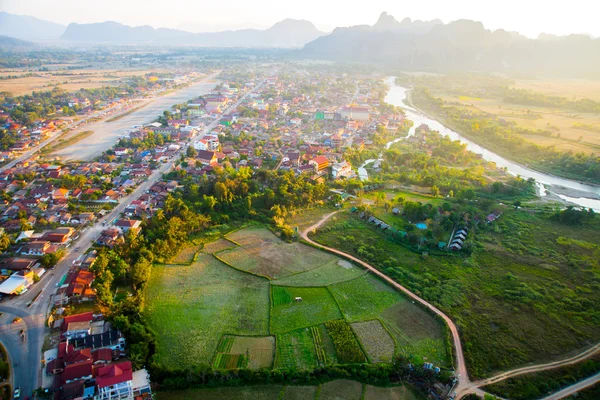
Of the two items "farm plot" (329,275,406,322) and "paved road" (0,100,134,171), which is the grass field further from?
"farm plot" (329,275,406,322)

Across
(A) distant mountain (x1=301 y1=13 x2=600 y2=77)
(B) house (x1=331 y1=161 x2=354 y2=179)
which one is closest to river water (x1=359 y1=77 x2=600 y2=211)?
(B) house (x1=331 y1=161 x2=354 y2=179)

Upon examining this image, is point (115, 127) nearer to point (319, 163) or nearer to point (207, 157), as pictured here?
point (207, 157)

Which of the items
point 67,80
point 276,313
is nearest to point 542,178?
point 276,313

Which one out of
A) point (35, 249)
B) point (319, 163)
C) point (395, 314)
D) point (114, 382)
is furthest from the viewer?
point (319, 163)

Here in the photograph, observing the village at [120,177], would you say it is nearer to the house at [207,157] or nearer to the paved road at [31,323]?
the house at [207,157]

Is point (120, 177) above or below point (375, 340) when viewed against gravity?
above

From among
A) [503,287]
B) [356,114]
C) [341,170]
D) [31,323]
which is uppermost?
[356,114]

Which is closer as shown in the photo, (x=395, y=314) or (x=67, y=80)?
(x=395, y=314)
